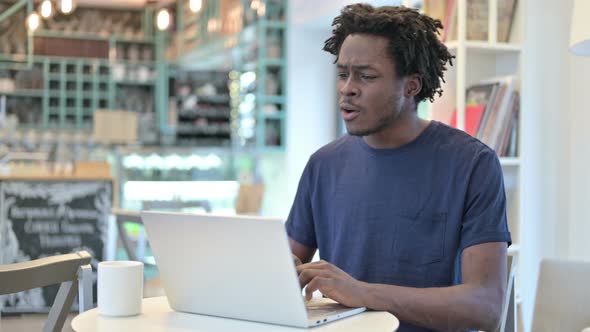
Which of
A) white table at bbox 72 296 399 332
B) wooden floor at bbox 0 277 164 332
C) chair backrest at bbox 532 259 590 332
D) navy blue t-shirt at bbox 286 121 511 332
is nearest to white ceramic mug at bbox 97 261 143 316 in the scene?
white table at bbox 72 296 399 332

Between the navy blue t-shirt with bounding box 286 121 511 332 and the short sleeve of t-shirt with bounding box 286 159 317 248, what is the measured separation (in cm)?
9

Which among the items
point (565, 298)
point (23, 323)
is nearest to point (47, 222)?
point (23, 323)

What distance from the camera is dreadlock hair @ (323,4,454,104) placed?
1.73 m

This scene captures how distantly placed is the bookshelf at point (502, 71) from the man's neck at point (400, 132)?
1.48 m

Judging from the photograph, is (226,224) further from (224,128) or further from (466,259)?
(224,128)

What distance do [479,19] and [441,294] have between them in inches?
82.5

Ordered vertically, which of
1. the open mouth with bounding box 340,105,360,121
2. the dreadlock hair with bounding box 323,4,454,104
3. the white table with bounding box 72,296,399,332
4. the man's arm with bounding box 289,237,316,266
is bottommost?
the white table with bounding box 72,296,399,332

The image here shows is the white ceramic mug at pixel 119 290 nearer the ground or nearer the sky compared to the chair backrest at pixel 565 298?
nearer the sky

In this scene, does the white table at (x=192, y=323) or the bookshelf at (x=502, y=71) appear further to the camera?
the bookshelf at (x=502, y=71)

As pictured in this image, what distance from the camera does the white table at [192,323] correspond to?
1.33 meters

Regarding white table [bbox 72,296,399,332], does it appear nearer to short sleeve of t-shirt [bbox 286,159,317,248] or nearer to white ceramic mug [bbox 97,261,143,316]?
white ceramic mug [bbox 97,261,143,316]

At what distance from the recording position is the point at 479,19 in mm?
3350

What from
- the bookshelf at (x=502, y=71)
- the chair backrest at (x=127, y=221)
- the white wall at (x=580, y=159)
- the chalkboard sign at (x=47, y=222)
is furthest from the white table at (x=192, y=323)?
the chalkboard sign at (x=47, y=222)

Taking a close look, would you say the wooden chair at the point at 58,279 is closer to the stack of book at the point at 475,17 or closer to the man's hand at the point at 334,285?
the man's hand at the point at 334,285
